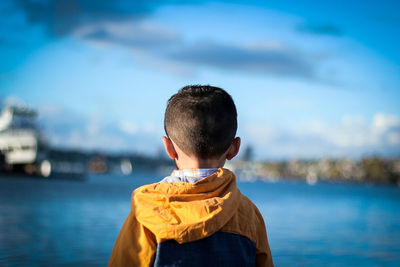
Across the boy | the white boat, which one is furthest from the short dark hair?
the white boat

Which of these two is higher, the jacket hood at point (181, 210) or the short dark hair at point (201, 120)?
the short dark hair at point (201, 120)

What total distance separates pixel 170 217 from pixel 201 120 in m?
0.38

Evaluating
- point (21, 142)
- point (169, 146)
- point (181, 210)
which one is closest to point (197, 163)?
point (169, 146)

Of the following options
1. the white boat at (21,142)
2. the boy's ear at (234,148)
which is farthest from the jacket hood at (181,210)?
the white boat at (21,142)

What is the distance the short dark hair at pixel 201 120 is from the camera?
1.55 m

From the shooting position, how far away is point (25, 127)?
65688 millimetres

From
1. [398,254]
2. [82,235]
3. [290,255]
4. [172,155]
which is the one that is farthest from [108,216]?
[172,155]

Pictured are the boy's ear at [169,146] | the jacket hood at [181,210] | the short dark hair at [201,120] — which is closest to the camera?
the jacket hood at [181,210]

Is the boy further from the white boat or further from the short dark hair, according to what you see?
the white boat

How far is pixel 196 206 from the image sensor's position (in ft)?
4.70

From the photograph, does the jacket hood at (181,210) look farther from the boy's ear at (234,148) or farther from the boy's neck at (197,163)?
the boy's ear at (234,148)

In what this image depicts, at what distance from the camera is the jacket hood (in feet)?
4.62

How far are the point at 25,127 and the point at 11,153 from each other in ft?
17.7

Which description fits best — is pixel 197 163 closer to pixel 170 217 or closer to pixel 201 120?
pixel 201 120
